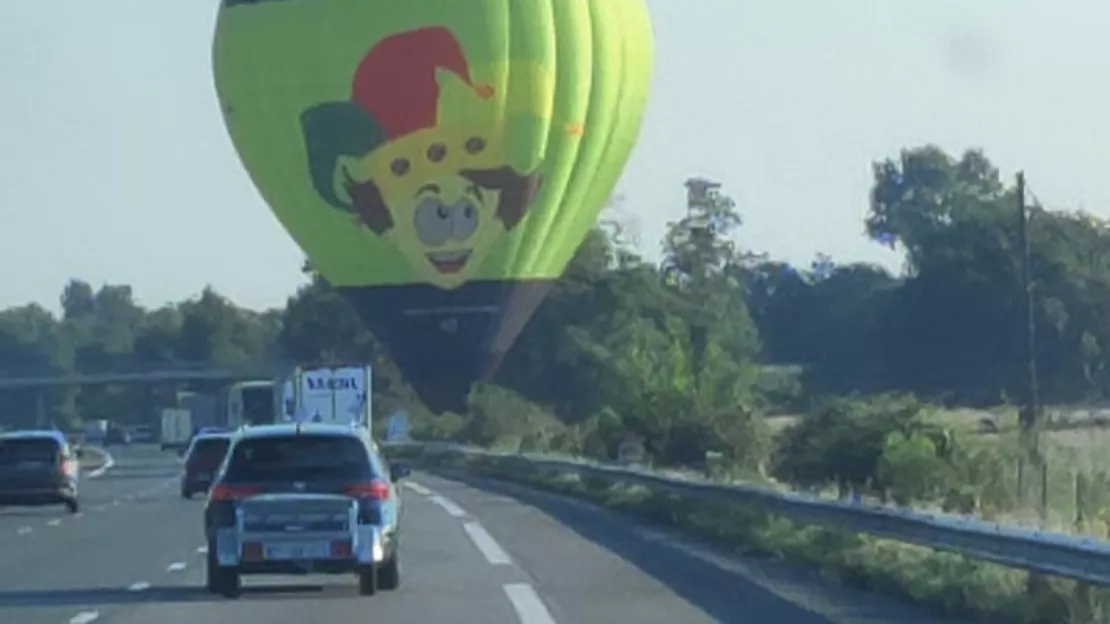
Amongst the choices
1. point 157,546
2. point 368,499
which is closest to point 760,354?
point 157,546

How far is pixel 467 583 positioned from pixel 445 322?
155 feet

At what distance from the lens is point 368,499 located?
984 inches

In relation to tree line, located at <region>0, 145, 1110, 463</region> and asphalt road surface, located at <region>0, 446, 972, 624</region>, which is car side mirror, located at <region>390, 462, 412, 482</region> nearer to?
asphalt road surface, located at <region>0, 446, 972, 624</region>

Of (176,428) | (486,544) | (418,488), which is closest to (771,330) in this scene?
(176,428)

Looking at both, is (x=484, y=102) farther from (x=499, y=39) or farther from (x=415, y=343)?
(x=415, y=343)

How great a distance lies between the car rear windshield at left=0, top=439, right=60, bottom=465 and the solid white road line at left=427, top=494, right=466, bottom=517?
22.7 feet

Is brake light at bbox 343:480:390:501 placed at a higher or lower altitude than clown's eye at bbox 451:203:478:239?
lower

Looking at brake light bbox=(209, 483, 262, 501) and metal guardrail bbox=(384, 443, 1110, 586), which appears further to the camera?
brake light bbox=(209, 483, 262, 501)

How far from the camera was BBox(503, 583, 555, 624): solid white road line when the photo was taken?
22.2m

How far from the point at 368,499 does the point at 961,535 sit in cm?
626

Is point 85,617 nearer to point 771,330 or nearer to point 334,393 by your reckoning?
point 334,393

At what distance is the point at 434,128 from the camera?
6975 cm

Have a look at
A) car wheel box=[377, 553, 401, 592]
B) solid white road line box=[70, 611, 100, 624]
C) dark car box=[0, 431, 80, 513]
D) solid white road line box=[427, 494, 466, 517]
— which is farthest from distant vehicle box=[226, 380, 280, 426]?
solid white road line box=[70, 611, 100, 624]

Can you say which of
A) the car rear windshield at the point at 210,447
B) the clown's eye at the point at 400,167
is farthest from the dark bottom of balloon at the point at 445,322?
the car rear windshield at the point at 210,447
